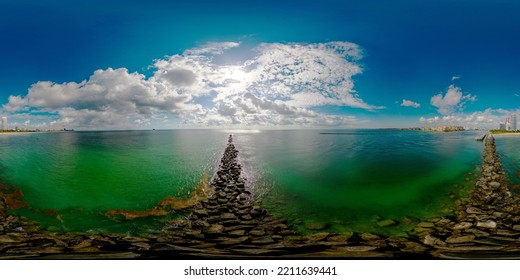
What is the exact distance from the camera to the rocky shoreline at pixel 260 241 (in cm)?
827

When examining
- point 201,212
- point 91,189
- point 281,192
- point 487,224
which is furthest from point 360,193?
point 91,189

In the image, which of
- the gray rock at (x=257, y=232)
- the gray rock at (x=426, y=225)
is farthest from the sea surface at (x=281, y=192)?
the gray rock at (x=257, y=232)

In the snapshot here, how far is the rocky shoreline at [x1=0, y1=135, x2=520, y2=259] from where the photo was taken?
8.27 m

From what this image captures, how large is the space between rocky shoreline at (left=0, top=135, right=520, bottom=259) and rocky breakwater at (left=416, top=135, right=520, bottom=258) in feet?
0.08

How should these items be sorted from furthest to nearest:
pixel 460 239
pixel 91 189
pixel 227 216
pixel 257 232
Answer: pixel 91 189 → pixel 227 216 → pixel 257 232 → pixel 460 239

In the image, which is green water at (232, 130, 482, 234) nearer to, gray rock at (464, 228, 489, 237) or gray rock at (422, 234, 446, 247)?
gray rock at (422, 234, 446, 247)

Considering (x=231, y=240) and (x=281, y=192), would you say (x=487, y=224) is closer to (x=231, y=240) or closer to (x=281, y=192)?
(x=231, y=240)

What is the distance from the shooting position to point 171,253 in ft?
27.3

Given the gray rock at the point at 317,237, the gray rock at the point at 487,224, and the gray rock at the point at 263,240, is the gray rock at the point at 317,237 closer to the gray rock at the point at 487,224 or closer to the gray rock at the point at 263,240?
the gray rock at the point at 263,240

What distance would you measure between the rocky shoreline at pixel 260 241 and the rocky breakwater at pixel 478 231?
26mm

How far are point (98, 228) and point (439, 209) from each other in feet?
51.9

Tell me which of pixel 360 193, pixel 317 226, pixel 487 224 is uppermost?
pixel 487 224

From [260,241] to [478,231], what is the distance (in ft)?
25.1

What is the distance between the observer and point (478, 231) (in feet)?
30.2
